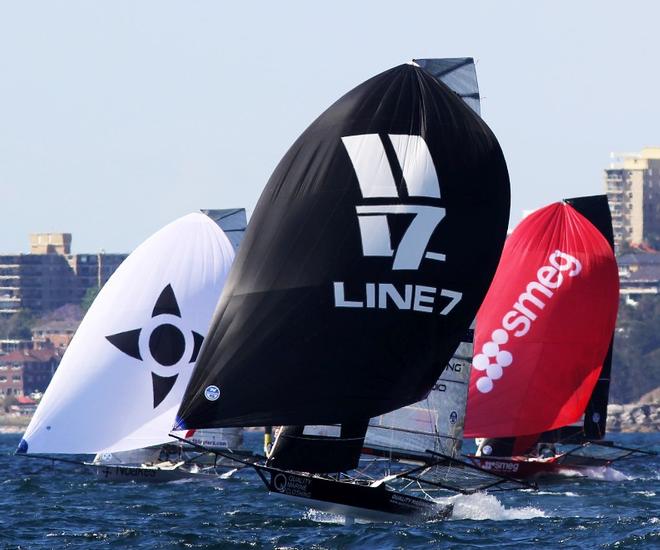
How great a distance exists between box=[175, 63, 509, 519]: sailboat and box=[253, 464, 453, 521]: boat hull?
26 millimetres

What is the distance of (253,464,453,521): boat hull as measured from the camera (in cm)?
2681

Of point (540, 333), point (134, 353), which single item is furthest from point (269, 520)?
point (540, 333)

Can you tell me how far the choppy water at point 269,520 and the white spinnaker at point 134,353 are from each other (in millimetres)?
1272

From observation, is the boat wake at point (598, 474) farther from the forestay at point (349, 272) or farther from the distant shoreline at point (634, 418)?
the distant shoreline at point (634, 418)

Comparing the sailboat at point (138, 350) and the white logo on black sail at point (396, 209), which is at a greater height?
the white logo on black sail at point (396, 209)

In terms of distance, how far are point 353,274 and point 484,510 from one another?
6824 mm

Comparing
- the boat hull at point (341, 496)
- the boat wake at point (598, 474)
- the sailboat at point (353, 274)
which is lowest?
the boat wake at point (598, 474)

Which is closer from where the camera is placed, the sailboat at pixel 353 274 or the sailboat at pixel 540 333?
the sailboat at pixel 353 274

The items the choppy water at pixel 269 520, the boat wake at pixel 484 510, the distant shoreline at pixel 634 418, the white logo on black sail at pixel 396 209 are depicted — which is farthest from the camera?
the distant shoreline at pixel 634 418

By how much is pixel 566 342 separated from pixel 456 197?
39.2 ft

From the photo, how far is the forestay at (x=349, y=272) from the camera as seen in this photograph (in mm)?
26047

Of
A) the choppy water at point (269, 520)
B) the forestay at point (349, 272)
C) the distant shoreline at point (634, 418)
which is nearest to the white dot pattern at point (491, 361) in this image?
the choppy water at point (269, 520)

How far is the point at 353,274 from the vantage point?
2623 cm

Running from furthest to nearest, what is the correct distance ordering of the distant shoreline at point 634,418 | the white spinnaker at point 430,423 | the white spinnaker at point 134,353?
the distant shoreline at point 634,418
the white spinnaker at point 134,353
the white spinnaker at point 430,423
